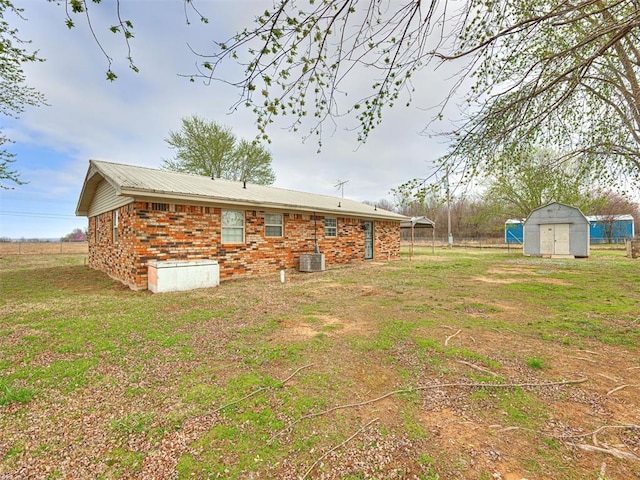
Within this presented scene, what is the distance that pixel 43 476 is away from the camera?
1.62 m

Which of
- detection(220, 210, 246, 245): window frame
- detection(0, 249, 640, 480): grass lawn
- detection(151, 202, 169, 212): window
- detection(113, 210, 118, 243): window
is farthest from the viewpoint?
detection(113, 210, 118, 243): window

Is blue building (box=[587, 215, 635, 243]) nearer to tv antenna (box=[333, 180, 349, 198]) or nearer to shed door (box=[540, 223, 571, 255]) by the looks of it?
shed door (box=[540, 223, 571, 255])

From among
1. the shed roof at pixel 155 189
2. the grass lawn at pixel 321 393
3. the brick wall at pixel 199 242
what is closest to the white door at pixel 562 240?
the brick wall at pixel 199 242

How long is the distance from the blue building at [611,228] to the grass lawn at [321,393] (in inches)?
1306

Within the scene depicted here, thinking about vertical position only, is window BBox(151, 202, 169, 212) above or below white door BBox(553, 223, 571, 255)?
above

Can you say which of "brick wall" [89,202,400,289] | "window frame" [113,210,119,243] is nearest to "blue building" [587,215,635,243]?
→ "brick wall" [89,202,400,289]

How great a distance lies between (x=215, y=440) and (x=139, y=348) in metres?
2.29

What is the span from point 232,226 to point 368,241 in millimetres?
7815

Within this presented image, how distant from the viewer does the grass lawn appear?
5.58ft

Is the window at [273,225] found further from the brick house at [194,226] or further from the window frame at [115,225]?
the window frame at [115,225]

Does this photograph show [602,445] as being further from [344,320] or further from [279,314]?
[279,314]

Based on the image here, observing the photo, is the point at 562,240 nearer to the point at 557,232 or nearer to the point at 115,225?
the point at 557,232

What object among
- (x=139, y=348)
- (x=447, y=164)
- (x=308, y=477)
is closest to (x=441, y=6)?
(x=447, y=164)

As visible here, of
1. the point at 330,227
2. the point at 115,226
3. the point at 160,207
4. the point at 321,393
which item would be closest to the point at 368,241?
the point at 330,227
